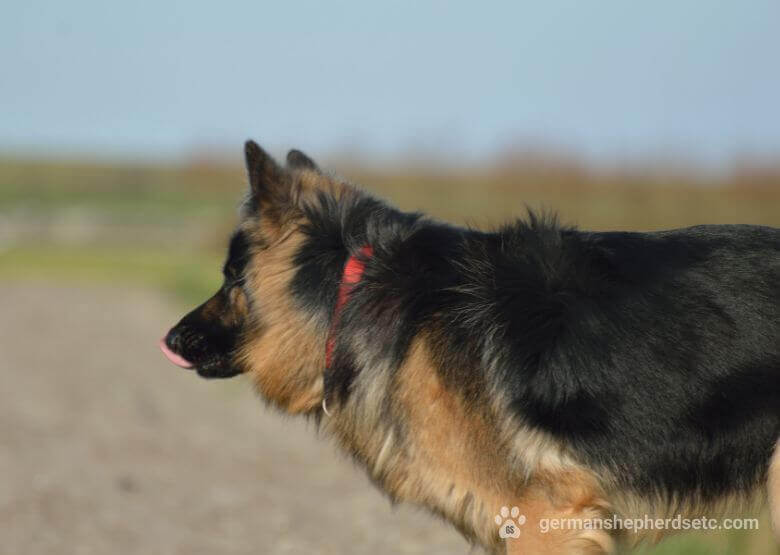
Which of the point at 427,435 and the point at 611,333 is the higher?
the point at 611,333

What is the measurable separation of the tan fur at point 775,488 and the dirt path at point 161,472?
3.33 metres

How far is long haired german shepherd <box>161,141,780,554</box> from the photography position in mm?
4754

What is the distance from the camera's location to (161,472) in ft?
33.4

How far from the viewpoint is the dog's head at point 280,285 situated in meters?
5.52

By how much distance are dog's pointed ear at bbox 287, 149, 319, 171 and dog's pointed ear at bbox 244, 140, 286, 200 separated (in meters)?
0.38

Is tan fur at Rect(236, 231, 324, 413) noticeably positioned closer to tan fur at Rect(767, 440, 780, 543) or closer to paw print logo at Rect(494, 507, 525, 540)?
paw print logo at Rect(494, 507, 525, 540)

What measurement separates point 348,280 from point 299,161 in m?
1.01

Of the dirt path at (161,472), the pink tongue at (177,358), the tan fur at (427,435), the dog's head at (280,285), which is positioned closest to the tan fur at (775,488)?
the tan fur at (427,435)

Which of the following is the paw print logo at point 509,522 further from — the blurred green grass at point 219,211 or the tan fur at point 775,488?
the blurred green grass at point 219,211

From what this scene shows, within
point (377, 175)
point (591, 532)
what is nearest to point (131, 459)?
point (591, 532)

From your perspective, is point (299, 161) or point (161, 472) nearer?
point (299, 161)

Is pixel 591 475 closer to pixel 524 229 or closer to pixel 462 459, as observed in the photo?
pixel 462 459

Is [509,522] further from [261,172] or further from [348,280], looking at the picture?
[261,172]

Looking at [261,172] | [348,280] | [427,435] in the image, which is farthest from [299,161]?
[427,435]
